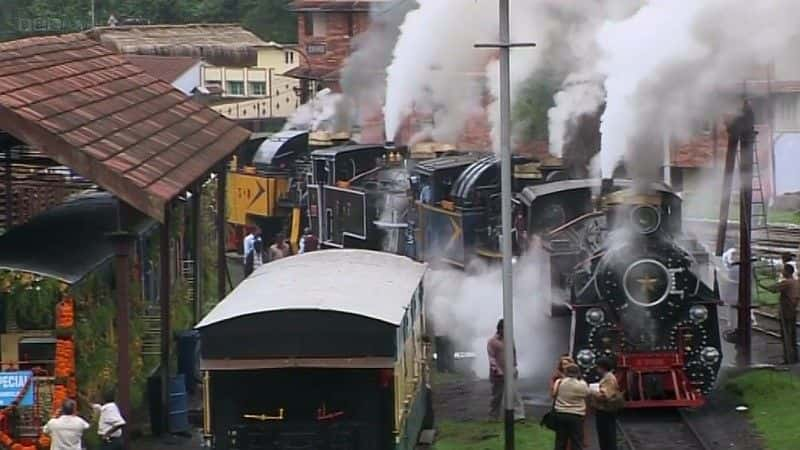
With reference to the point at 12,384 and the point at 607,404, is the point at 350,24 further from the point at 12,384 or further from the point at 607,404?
the point at 607,404

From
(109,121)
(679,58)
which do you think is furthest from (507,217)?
(109,121)

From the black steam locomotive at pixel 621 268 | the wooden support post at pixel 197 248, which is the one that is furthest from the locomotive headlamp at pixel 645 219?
the wooden support post at pixel 197 248

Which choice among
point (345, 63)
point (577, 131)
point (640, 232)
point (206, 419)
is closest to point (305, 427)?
point (206, 419)

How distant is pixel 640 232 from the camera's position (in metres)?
16.1

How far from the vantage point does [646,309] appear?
1631cm

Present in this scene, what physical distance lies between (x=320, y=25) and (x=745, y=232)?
115ft

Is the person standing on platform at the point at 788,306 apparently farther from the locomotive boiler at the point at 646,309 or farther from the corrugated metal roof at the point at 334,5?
the corrugated metal roof at the point at 334,5

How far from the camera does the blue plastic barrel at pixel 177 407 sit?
55.4 feet

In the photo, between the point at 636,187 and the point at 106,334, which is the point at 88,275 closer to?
the point at 106,334

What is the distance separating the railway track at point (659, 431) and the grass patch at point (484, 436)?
829 mm

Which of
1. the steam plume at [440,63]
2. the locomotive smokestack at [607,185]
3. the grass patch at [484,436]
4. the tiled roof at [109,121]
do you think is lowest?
the grass patch at [484,436]

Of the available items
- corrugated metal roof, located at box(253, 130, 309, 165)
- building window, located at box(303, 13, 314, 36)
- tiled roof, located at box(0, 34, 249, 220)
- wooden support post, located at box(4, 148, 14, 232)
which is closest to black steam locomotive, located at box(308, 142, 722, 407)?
tiled roof, located at box(0, 34, 249, 220)

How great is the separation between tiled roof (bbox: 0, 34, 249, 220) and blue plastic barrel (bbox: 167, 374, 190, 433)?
7.38ft

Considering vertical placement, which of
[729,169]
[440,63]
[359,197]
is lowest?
[359,197]
